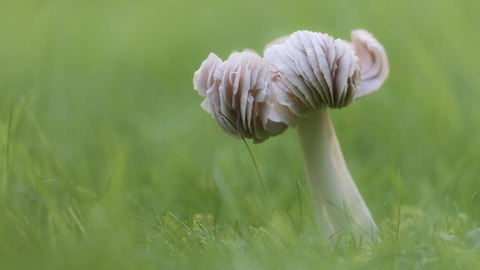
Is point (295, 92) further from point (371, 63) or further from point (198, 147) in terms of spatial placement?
point (198, 147)

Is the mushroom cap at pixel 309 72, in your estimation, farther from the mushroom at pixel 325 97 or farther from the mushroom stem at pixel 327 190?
the mushroom stem at pixel 327 190

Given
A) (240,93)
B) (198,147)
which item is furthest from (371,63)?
(198,147)

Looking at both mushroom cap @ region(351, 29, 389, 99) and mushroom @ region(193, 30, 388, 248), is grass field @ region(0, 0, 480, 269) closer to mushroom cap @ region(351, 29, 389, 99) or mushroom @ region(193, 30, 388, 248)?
mushroom @ region(193, 30, 388, 248)

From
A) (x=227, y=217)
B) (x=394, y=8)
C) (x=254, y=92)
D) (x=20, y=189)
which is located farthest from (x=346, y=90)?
(x=394, y=8)

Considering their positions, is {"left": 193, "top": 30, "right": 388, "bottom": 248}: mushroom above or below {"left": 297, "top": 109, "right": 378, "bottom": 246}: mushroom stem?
above

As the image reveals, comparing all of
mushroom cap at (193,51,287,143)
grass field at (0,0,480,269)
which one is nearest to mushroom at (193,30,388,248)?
mushroom cap at (193,51,287,143)

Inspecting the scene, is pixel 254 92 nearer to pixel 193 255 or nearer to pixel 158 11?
pixel 193 255
